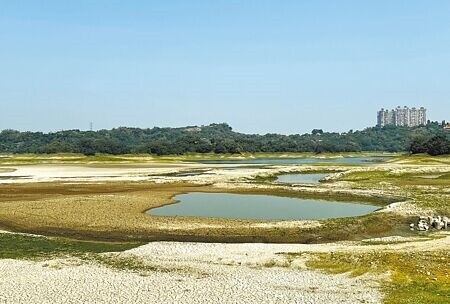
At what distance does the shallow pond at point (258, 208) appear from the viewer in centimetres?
4412

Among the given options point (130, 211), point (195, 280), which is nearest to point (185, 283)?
point (195, 280)

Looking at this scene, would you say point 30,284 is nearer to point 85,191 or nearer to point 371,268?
point 371,268

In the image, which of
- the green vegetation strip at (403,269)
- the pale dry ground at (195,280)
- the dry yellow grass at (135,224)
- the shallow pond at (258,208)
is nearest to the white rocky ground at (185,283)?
the pale dry ground at (195,280)

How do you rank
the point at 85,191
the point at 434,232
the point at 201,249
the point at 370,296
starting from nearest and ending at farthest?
1. the point at 370,296
2. the point at 201,249
3. the point at 434,232
4. the point at 85,191

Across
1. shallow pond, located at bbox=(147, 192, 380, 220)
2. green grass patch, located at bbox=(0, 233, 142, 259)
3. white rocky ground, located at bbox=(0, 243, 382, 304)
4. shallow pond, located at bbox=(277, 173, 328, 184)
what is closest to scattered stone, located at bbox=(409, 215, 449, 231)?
shallow pond, located at bbox=(147, 192, 380, 220)

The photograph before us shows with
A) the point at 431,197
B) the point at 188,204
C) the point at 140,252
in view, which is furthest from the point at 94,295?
the point at 431,197

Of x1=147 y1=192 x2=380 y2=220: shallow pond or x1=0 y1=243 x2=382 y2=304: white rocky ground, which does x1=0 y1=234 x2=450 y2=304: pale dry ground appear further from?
x1=147 y1=192 x2=380 y2=220: shallow pond

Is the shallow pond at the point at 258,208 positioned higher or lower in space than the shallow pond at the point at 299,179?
lower

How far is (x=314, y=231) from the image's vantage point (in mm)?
35938

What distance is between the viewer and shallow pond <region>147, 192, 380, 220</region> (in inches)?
1737

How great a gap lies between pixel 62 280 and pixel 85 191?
42.1m

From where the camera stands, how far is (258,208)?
49.0 metres

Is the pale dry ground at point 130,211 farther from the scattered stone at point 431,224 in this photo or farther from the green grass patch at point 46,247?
the scattered stone at point 431,224

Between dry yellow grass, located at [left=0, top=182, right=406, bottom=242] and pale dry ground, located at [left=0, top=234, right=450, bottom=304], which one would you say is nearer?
pale dry ground, located at [left=0, top=234, right=450, bottom=304]
